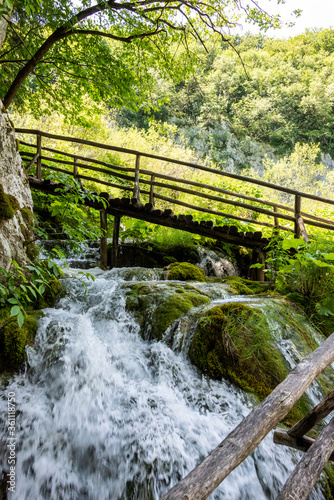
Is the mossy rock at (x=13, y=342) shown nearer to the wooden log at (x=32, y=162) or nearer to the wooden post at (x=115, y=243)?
the wooden post at (x=115, y=243)

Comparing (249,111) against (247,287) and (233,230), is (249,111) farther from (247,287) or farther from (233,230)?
(247,287)

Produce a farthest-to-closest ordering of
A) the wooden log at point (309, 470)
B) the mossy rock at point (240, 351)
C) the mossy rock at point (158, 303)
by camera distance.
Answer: the mossy rock at point (158, 303) → the mossy rock at point (240, 351) → the wooden log at point (309, 470)

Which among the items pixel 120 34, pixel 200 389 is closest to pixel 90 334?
pixel 200 389

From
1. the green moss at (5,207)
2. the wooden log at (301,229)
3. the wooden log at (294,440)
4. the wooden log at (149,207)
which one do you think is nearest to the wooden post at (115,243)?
the wooden log at (149,207)

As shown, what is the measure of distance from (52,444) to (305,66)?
38347 millimetres

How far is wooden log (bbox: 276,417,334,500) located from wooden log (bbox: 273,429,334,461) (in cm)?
30

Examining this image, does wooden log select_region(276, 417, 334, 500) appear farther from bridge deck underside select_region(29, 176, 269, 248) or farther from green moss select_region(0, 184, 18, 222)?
bridge deck underside select_region(29, 176, 269, 248)

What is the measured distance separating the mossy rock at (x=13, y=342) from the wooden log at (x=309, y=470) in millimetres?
2357

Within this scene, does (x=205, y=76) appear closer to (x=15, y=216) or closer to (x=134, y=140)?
(x=134, y=140)

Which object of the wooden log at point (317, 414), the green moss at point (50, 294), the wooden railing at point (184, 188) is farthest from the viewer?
the wooden railing at point (184, 188)

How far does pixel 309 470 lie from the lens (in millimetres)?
1166

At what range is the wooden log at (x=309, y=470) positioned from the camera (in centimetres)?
104

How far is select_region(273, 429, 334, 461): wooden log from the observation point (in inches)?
63.8

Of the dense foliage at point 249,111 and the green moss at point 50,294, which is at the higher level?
the dense foliage at point 249,111
